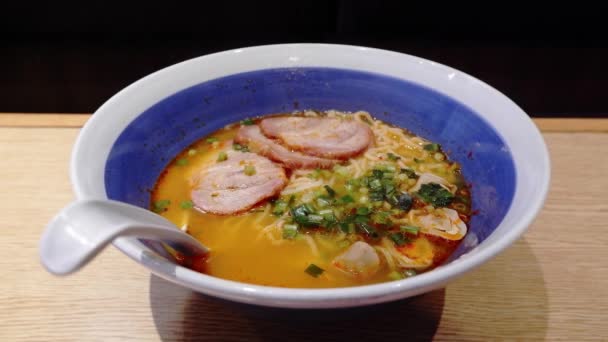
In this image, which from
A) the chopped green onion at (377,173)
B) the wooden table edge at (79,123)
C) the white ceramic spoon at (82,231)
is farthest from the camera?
the wooden table edge at (79,123)

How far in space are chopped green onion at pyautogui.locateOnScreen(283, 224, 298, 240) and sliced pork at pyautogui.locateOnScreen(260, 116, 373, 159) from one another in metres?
0.35

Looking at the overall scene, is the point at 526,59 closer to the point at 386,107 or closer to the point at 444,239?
the point at 386,107

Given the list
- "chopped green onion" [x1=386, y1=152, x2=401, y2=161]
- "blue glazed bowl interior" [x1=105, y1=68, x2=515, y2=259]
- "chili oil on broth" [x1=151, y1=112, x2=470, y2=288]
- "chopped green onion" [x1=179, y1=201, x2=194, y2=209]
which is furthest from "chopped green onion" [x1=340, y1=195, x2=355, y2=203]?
"chopped green onion" [x1=179, y1=201, x2=194, y2=209]

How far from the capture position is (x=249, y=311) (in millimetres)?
897

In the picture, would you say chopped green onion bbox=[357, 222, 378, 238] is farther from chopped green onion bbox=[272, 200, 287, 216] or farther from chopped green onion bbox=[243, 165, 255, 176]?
chopped green onion bbox=[243, 165, 255, 176]

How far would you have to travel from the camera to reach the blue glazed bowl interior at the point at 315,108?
1.16m

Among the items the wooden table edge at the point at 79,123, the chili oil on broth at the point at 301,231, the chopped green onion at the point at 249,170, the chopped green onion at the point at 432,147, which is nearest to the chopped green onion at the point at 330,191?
the chili oil on broth at the point at 301,231

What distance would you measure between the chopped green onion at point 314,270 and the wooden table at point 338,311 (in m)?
0.13

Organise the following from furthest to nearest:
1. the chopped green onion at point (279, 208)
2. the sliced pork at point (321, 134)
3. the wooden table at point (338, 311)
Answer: the sliced pork at point (321, 134)
the chopped green onion at point (279, 208)
the wooden table at point (338, 311)

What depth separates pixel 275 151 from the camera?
1.59 metres

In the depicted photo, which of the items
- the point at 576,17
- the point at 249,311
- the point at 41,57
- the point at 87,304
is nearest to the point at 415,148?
the point at 249,311

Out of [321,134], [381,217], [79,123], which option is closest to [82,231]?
[381,217]

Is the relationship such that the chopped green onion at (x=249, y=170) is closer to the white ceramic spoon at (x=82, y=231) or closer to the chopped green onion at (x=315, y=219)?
the chopped green onion at (x=315, y=219)

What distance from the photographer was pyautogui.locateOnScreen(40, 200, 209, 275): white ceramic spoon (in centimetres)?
69
